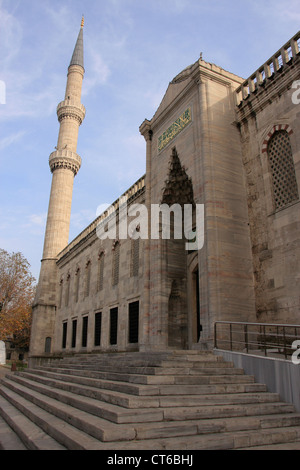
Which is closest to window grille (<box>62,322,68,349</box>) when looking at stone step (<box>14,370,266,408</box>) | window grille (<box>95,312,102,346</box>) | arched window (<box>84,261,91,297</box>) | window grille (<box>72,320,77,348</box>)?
window grille (<box>72,320,77,348</box>)

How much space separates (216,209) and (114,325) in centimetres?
929

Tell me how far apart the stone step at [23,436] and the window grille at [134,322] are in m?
8.73

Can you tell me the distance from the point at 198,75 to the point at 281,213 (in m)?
5.52

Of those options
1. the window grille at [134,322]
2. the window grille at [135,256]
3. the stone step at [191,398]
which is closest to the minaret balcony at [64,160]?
the window grille at [135,256]

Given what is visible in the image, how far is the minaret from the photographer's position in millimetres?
27281

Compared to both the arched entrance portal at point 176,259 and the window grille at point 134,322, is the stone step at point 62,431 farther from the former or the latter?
the window grille at point 134,322

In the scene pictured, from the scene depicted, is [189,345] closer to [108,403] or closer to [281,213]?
[281,213]

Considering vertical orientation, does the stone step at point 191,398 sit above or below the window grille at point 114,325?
below

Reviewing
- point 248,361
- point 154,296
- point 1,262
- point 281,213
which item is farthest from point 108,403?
point 1,262

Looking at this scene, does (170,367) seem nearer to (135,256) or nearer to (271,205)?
(271,205)

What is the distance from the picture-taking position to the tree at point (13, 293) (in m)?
23.5

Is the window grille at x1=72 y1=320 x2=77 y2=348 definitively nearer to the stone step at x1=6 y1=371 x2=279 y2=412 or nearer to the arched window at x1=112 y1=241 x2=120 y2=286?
the arched window at x1=112 y1=241 x2=120 y2=286

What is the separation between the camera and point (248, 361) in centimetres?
681

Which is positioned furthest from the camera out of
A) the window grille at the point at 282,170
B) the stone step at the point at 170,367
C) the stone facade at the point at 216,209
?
the stone facade at the point at 216,209
